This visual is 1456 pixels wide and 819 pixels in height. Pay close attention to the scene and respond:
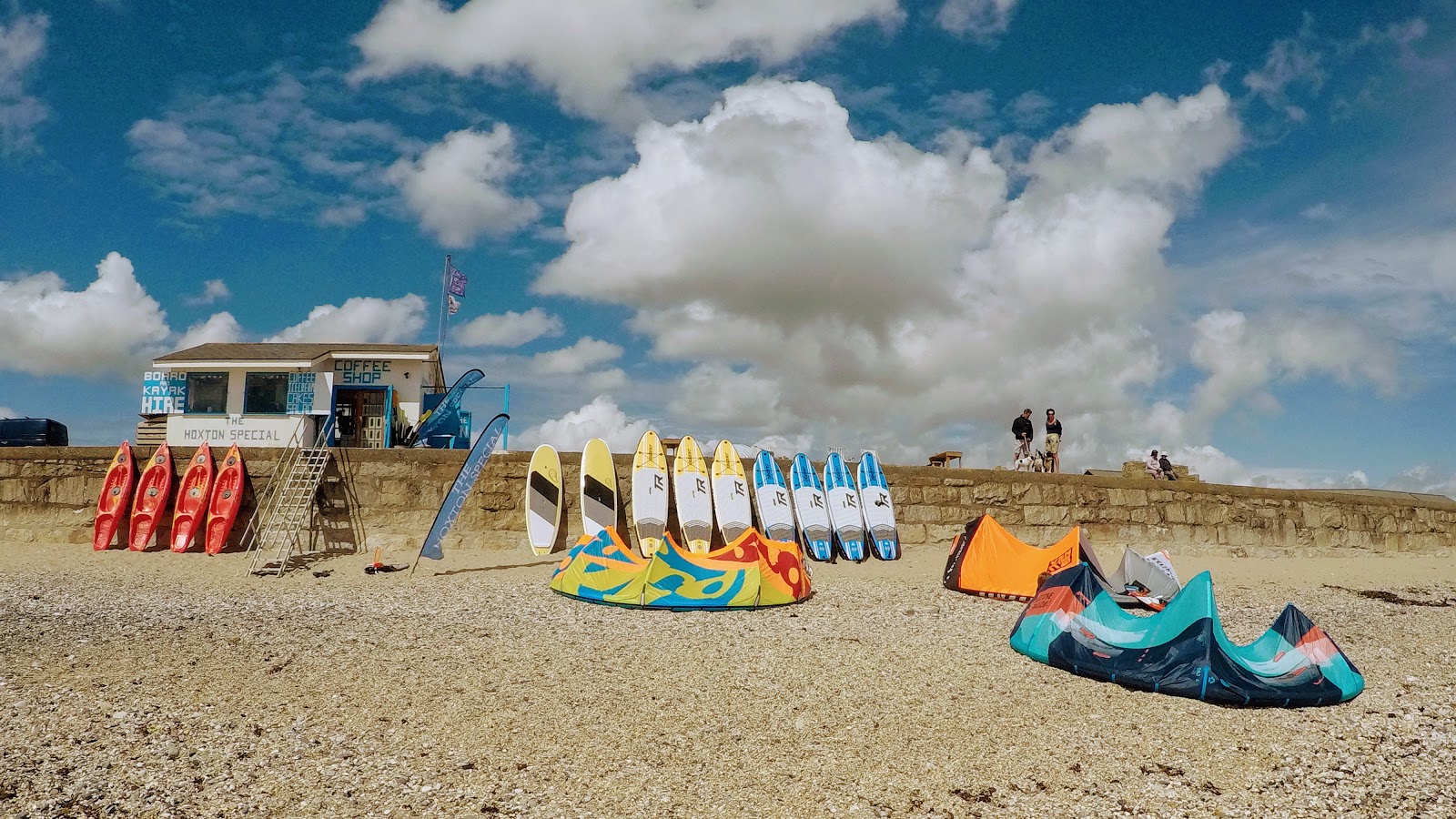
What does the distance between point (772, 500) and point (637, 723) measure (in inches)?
297

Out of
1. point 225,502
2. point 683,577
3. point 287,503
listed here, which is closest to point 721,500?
point 683,577

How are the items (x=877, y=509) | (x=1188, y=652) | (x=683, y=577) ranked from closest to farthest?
1. (x=1188, y=652)
2. (x=683, y=577)
3. (x=877, y=509)

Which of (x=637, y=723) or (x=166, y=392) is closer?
→ (x=637, y=723)

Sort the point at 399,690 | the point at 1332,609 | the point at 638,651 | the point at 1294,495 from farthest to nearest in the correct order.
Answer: the point at 1294,495, the point at 1332,609, the point at 638,651, the point at 399,690

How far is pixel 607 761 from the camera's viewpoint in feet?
13.7

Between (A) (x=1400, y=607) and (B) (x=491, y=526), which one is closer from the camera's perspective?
(A) (x=1400, y=607)

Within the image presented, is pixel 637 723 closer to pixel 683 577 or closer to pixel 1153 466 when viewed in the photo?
pixel 683 577

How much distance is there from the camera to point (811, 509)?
480 inches

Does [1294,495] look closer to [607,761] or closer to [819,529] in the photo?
[819,529]

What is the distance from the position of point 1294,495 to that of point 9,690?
1740 cm

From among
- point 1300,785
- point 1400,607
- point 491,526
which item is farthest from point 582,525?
point 1400,607

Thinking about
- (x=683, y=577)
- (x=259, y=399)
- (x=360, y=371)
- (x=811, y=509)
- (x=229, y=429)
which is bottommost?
(x=683, y=577)

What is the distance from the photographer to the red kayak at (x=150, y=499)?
11.1m

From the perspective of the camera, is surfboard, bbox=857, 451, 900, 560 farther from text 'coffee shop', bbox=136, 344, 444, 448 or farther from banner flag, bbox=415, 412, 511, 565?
text 'coffee shop', bbox=136, 344, 444, 448
